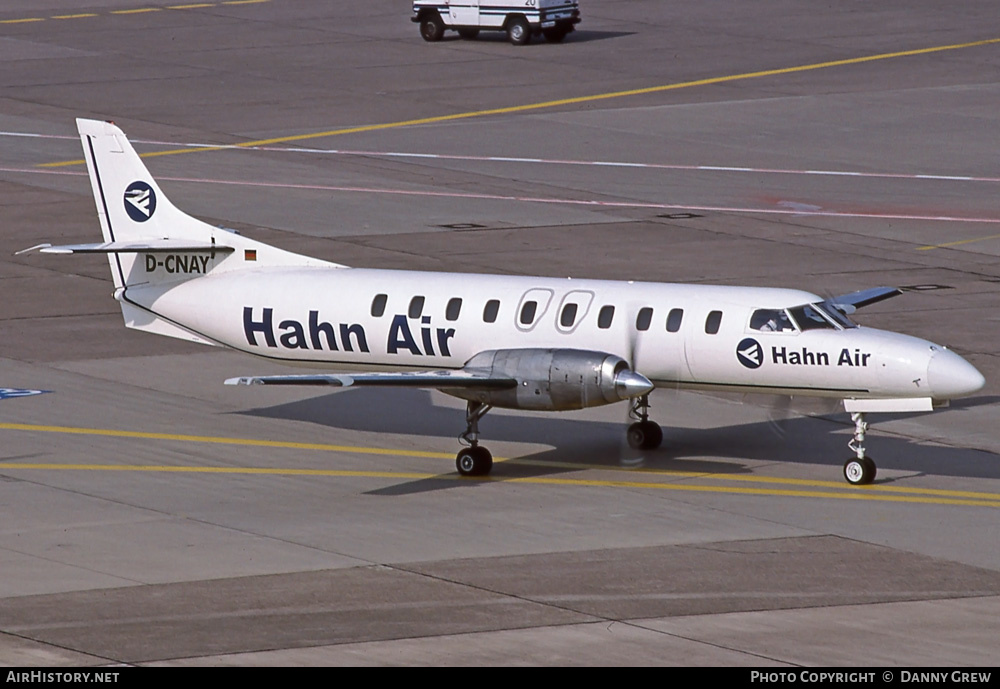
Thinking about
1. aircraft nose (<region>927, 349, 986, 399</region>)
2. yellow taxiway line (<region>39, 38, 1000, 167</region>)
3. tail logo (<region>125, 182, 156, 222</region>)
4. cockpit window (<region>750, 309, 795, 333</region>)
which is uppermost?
yellow taxiway line (<region>39, 38, 1000, 167</region>)

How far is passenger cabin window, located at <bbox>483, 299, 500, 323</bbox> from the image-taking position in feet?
100

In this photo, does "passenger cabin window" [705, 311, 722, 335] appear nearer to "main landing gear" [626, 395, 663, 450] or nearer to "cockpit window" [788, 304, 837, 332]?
"cockpit window" [788, 304, 837, 332]

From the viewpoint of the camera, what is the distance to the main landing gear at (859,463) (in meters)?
28.8

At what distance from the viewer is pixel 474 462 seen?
29453mm

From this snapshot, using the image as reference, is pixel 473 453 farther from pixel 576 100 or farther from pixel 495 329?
pixel 576 100

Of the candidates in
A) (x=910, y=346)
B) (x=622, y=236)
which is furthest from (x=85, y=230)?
(x=910, y=346)

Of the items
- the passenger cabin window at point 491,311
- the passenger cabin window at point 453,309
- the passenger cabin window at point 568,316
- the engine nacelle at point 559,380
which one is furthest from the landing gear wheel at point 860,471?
the passenger cabin window at point 453,309

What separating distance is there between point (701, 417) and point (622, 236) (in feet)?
54.7

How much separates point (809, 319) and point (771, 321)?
615 mm

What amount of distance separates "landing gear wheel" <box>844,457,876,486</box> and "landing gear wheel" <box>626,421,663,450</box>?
12.7 ft

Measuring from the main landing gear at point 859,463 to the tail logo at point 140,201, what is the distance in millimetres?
13987

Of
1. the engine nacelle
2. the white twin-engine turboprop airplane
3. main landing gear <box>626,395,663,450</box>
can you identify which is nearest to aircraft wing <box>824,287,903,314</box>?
the white twin-engine turboprop airplane

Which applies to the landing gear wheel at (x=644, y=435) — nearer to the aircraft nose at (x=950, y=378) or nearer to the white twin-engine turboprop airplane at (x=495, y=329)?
the white twin-engine turboprop airplane at (x=495, y=329)

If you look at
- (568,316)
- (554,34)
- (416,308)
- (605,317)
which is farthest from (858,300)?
(554,34)
